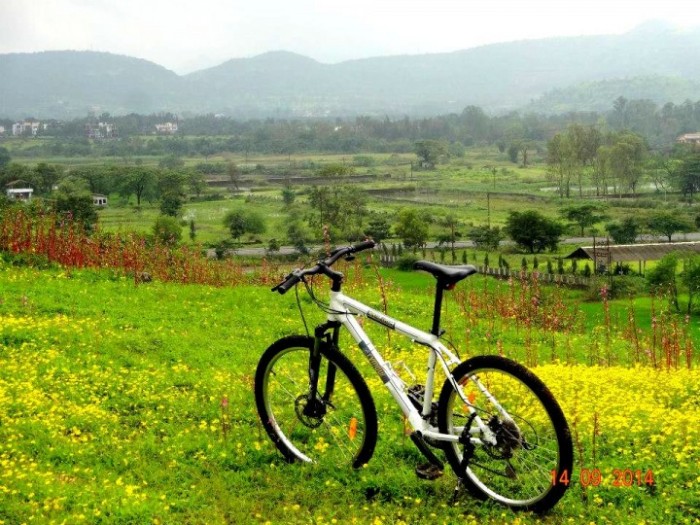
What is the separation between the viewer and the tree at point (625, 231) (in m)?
69.4

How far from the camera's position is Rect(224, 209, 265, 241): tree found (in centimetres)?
7331

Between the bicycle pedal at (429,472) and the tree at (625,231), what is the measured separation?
68006 mm

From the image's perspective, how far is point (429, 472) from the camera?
5.24 m

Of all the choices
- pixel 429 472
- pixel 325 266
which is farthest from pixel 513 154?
pixel 429 472

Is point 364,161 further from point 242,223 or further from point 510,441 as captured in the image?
point 510,441

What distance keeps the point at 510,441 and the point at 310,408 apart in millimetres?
1800

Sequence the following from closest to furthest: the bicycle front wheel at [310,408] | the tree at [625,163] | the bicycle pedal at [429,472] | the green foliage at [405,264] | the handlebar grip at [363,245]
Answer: the bicycle pedal at [429,472] < the handlebar grip at [363,245] < the bicycle front wheel at [310,408] < the green foliage at [405,264] < the tree at [625,163]

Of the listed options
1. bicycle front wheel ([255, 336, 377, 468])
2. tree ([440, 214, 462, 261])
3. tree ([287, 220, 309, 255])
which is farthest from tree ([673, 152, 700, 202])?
bicycle front wheel ([255, 336, 377, 468])

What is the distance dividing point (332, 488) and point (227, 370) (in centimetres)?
341

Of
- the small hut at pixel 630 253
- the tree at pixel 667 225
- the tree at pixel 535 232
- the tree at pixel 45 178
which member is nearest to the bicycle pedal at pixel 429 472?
the small hut at pixel 630 253

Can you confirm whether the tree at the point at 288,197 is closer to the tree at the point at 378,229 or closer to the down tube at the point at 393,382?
the tree at the point at 378,229

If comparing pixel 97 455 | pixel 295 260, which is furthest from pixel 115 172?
pixel 97 455

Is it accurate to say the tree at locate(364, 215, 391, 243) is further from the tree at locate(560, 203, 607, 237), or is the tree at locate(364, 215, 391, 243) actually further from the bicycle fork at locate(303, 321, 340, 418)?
the bicycle fork at locate(303, 321, 340, 418)

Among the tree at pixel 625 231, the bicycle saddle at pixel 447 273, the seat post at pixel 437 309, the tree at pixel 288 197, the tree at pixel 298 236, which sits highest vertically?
the bicycle saddle at pixel 447 273
